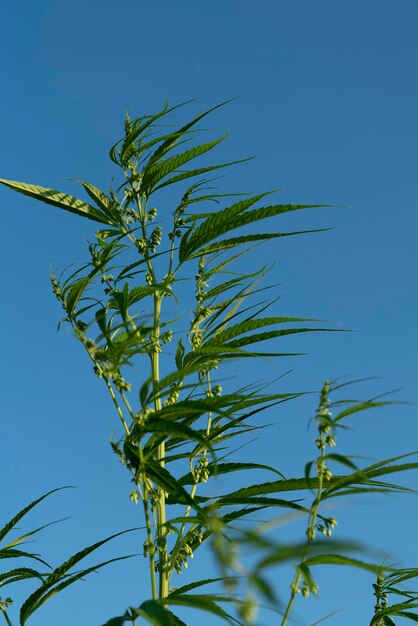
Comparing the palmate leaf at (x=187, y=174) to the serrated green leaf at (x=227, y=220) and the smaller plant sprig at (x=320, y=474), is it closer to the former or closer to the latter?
the serrated green leaf at (x=227, y=220)

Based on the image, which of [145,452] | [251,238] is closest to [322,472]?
[145,452]

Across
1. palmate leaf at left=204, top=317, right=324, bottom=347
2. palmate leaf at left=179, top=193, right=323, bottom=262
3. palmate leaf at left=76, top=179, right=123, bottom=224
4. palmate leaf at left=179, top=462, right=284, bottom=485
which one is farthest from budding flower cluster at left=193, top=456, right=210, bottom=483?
palmate leaf at left=76, top=179, right=123, bottom=224

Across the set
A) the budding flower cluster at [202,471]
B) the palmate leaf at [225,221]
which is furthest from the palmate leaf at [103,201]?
the budding flower cluster at [202,471]

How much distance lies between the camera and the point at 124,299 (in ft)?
8.05

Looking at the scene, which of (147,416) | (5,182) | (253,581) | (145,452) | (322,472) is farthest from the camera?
(5,182)

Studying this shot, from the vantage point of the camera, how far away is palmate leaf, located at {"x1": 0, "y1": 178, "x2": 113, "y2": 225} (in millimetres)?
3018

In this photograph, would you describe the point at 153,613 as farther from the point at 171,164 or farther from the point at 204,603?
the point at 171,164

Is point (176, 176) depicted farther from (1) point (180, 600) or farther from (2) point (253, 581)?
(2) point (253, 581)

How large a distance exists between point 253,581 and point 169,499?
158 cm

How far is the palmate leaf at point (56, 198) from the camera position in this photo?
119 inches

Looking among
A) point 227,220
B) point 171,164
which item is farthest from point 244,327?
point 171,164

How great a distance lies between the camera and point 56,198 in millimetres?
3033

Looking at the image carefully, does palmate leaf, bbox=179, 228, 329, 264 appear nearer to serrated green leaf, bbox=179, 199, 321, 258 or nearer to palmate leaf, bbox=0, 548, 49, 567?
serrated green leaf, bbox=179, 199, 321, 258

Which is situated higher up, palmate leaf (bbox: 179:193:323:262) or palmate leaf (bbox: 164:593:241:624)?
palmate leaf (bbox: 179:193:323:262)
